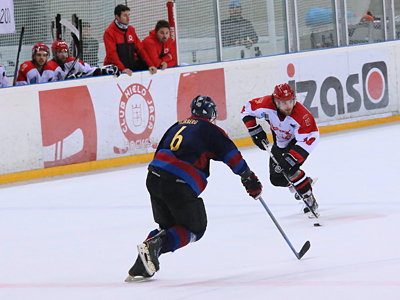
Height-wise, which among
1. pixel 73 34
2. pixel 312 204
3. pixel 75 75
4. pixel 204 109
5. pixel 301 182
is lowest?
pixel 312 204

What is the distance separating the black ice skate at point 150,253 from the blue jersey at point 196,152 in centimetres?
37

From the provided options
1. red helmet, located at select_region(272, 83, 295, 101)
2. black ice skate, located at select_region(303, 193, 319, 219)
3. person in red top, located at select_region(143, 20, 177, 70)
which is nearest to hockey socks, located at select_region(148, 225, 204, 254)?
black ice skate, located at select_region(303, 193, 319, 219)

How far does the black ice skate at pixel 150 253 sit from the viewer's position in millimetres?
3945

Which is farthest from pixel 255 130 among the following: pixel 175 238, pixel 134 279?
pixel 134 279

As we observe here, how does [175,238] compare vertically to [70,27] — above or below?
below

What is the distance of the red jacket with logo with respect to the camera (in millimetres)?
8820

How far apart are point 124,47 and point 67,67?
2.51 ft

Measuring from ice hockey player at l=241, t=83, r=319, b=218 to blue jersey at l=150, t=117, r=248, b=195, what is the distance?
1502 mm

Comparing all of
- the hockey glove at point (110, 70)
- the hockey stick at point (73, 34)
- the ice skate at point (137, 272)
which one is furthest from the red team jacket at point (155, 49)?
the ice skate at point (137, 272)

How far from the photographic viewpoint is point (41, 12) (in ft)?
A: 28.5

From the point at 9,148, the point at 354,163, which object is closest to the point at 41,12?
the point at 9,148

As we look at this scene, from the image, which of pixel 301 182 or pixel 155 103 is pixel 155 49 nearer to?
pixel 155 103

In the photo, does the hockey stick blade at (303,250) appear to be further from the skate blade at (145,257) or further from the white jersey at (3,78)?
the white jersey at (3,78)

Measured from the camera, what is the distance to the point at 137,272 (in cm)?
403
